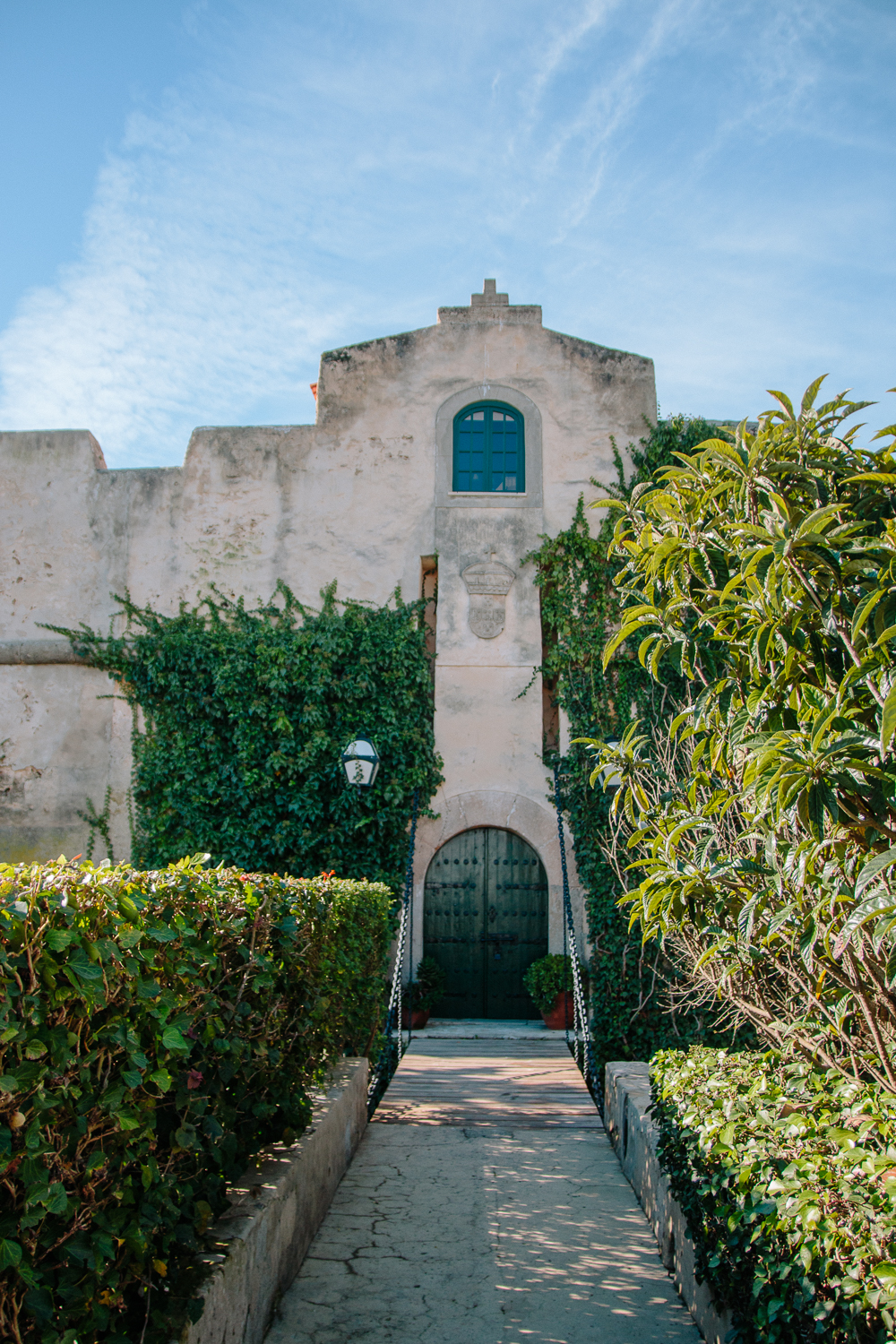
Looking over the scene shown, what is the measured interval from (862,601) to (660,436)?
28.1 ft

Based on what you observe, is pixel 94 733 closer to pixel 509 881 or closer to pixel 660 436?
pixel 509 881

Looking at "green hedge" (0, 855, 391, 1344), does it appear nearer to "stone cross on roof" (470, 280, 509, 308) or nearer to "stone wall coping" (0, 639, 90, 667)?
"stone wall coping" (0, 639, 90, 667)

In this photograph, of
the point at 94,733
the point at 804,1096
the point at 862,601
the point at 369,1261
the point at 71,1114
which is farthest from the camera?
the point at 94,733

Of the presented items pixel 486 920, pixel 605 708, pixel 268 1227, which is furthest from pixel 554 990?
pixel 268 1227

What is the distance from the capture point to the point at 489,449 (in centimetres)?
1095

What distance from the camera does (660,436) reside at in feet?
34.6

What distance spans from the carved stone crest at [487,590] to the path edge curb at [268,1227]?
6138mm

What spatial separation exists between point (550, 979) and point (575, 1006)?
72 centimetres

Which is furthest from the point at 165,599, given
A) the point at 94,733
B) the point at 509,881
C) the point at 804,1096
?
the point at 804,1096

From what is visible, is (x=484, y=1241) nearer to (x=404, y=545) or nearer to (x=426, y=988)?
(x=426, y=988)

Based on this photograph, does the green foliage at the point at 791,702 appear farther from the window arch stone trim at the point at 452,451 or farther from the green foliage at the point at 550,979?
the window arch stone trim at the point at 452,451

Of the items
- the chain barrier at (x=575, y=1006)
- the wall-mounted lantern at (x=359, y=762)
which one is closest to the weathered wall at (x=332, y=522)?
the chain barrier at (x=575, y=1006)

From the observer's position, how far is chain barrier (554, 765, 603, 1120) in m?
7.02

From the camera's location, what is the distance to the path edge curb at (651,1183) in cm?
328
